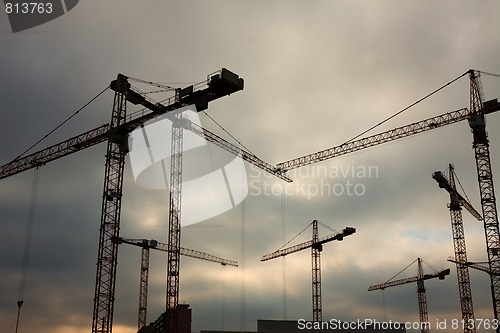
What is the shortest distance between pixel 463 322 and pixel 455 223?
60.6ft

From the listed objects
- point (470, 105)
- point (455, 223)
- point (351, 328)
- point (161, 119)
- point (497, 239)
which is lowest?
point (351, 328)

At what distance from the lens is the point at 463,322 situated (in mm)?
91125

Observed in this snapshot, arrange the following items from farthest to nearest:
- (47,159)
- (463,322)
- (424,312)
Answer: (424,312)
(463,322)
(47,159)

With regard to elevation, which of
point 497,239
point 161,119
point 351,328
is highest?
point 161,119

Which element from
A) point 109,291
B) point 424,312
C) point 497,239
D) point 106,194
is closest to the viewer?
point 109,291

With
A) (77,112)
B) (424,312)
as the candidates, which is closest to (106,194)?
(77,112)

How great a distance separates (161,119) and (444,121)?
42801 millimetres

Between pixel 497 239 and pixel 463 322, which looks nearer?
pixel 497 239

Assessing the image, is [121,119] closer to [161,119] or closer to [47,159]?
[161,119]

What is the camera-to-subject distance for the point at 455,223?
9956 cm

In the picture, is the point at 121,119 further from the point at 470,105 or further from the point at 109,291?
the point at 470,105

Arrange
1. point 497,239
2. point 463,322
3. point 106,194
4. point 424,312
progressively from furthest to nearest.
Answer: point 424,312 → point 463,322 → point 497,239 → point 106,194

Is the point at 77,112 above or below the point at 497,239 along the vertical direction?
above

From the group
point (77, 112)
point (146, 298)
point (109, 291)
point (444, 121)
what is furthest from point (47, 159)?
point (444, 121)
